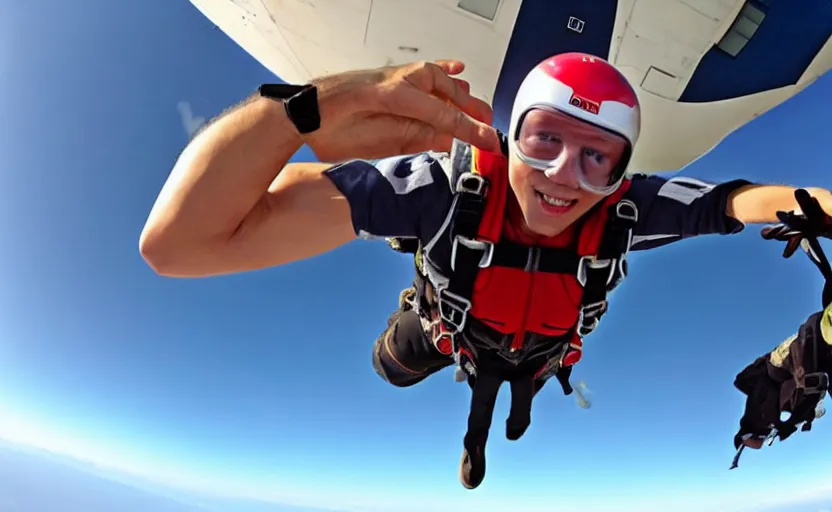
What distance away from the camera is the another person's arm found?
4.50 feet

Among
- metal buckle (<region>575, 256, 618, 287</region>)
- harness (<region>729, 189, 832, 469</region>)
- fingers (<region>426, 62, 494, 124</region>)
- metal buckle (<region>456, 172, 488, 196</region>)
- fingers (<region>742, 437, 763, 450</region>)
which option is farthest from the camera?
fingers (<region>742, 437, 763, 450</region>)

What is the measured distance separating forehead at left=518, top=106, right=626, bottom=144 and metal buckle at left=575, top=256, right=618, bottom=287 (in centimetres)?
43

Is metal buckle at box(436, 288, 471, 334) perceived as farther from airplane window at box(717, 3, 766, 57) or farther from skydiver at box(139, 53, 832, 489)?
airplane window at box(717, 3, 766, 57)

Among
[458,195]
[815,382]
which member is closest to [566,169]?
[458,195]

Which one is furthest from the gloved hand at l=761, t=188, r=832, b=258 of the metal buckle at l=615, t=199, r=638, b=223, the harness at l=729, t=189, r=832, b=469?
the metal buckle at l=615, t=199, r=638, b=223

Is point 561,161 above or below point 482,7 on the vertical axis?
below

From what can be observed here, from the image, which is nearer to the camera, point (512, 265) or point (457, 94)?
point (457, 94)

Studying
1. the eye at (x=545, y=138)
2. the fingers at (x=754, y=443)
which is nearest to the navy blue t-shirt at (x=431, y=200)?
the eye at (x=545, y=138)

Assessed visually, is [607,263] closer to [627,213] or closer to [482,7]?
[627,213]

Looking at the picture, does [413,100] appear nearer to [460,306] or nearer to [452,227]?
[452,227]

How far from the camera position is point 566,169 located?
5.18 feet

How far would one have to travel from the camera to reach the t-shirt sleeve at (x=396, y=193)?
1.59 m

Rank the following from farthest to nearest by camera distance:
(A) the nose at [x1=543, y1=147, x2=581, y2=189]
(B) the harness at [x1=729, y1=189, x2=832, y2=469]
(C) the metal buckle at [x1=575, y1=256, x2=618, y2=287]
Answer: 1. (B) the harness at [x1=729, y1=189, x2=832, y2=469]
2. (C) the metal buckle at [x1=575, y1=256, x2=618, y2=287]
3. (A) the nose at [x1=543, y1=147, x2=581, y2=189]

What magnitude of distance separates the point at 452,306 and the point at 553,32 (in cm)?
222
